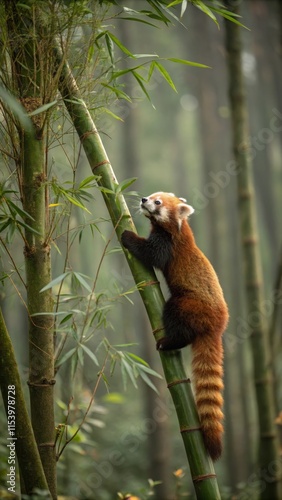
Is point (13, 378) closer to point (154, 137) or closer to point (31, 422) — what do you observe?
point (31, 422)

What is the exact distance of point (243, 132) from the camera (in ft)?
14.5

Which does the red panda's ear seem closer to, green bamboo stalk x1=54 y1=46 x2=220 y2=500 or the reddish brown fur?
the reddish brown fur

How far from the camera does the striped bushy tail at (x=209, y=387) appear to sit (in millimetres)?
2252

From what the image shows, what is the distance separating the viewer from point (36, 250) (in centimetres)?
228

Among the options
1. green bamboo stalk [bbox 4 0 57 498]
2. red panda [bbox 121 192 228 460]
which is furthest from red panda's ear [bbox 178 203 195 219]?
green bamboo stalk [bbox 4 0 57 498]

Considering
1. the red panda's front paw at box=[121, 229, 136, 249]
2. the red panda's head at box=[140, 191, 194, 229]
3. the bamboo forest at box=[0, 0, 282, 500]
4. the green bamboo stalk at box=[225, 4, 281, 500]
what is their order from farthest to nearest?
the green bamboo stalk at box=[225, 4, 281, 500] < the red panda's head at box=[140, 191, 194, 229] < the red panda's front paw at box=[121, 229, 136, 249] < the bamboo forest at box=[0, 0, 282, 500]

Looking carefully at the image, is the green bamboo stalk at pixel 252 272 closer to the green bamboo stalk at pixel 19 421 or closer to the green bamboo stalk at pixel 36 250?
the green bamboo stalk at pixel 36 250

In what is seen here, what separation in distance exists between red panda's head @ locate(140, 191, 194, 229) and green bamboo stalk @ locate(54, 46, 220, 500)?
0.74 metres

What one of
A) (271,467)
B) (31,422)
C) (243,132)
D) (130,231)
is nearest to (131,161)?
(243,132)

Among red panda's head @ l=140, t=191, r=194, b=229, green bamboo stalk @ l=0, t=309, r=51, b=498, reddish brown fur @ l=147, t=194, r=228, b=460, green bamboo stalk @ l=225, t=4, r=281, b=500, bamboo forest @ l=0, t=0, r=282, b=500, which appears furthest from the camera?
green bamboo stalk @ l=225, t=4, r=281, b=500

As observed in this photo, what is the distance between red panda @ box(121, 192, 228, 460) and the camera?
2.39m

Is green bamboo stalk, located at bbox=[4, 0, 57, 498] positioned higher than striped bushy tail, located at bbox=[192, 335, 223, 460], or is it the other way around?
green bamboo stalk, located at bbox=[4, 0, 57, 498]

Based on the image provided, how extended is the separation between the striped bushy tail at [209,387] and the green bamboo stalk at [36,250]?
2.11ft

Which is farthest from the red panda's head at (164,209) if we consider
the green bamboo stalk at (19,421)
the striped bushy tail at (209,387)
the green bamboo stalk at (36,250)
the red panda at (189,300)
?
the green bamboo stalk at (19,421)
